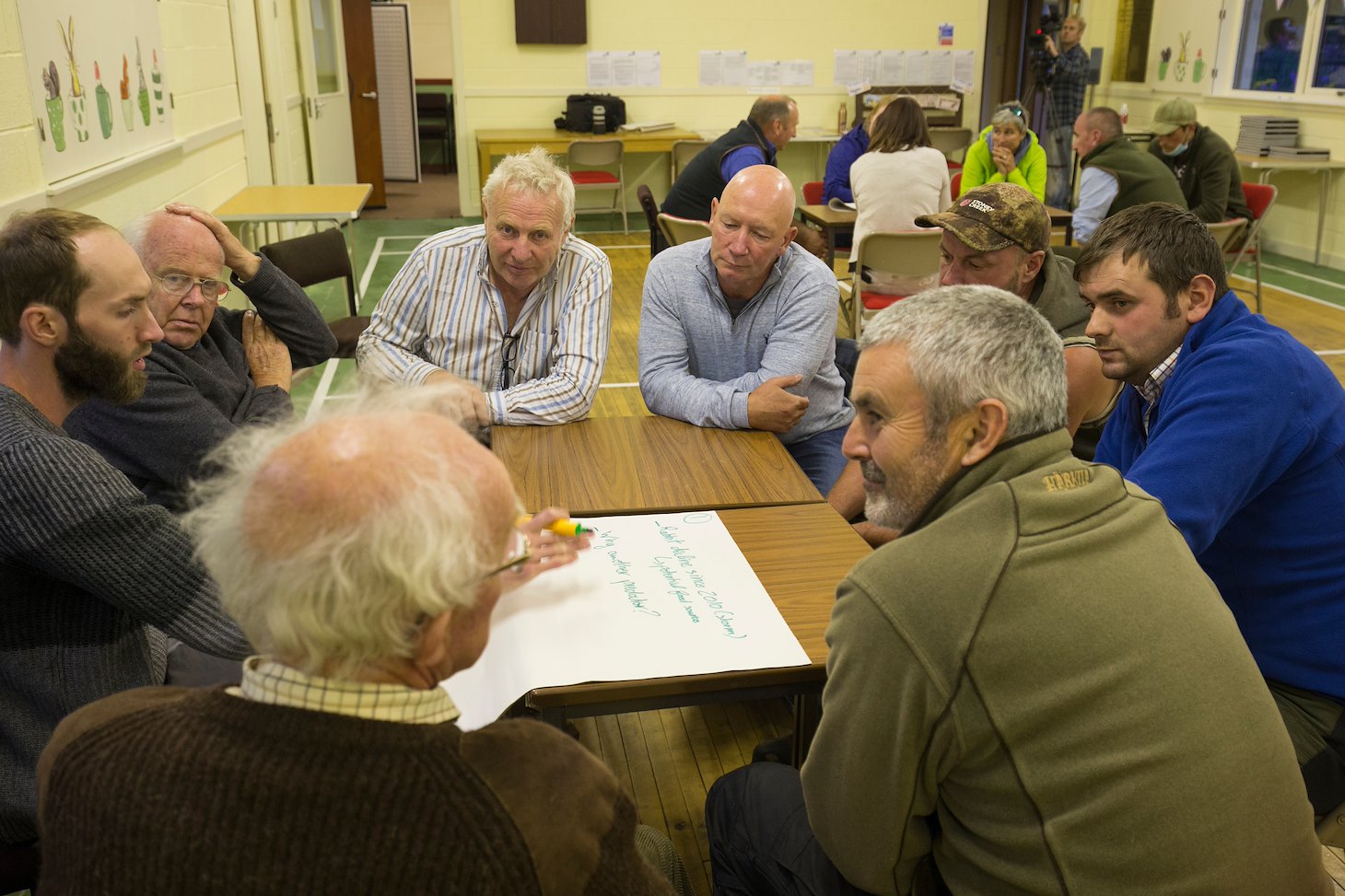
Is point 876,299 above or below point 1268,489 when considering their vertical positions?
below

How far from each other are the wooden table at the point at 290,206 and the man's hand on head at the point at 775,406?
2.97 meters

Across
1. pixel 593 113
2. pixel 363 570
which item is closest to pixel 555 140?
pixel 593 113

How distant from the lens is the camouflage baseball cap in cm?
261

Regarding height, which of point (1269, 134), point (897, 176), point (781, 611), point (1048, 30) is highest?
point (1048, 30)

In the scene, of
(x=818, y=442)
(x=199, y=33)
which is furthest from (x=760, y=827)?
(x=199, y=33)

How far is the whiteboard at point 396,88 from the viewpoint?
12281mm

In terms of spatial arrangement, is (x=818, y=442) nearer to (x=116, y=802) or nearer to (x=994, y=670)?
(x=994, y=670)

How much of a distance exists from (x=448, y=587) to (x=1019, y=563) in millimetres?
641

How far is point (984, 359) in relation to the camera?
1.30m

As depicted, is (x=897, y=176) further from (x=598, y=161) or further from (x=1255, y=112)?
(x=1255, y=112)

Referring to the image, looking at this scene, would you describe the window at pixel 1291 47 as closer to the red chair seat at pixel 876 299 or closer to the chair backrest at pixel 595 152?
the red chair seat at pixel 876 299

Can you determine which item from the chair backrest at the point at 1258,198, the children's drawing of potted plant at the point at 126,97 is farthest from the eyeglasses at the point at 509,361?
the chair backrest at the point at 1258,198

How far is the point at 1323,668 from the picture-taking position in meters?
1.72

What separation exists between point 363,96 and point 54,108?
8235mm
